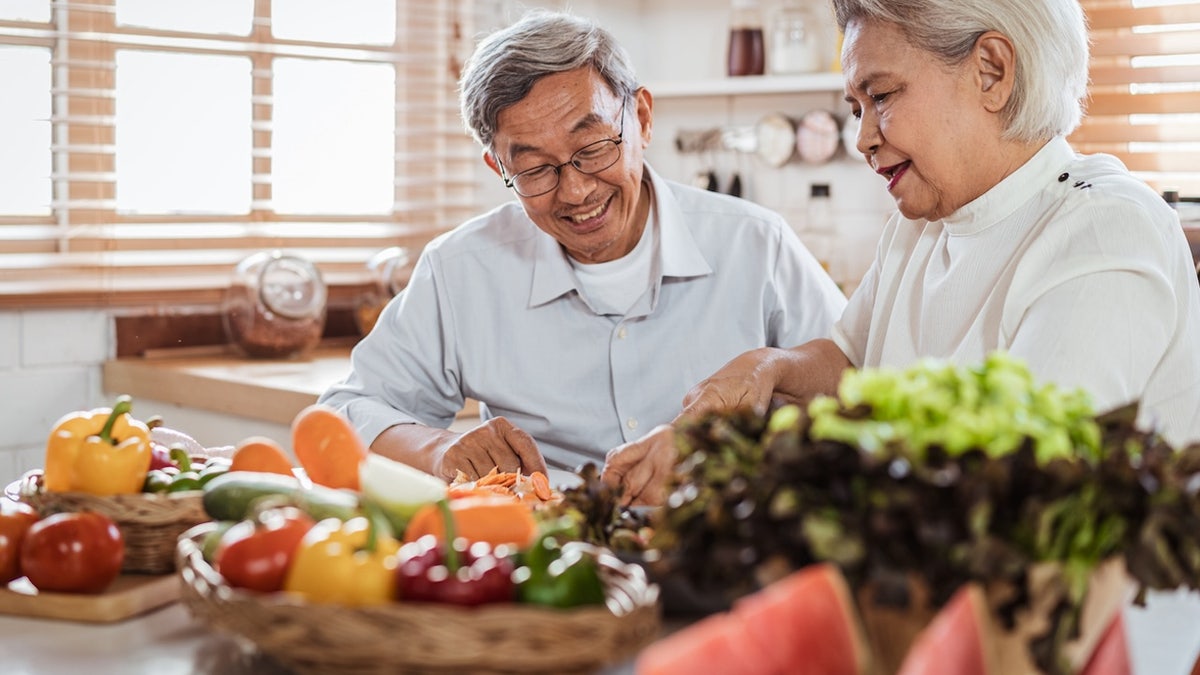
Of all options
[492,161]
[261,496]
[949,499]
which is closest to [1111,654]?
[949,499]

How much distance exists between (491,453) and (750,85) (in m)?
2.12

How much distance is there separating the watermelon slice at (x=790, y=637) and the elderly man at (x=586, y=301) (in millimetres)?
1455

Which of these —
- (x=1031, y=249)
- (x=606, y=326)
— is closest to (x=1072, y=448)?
(x=1031, y=249)

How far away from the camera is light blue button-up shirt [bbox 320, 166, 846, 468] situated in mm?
2520

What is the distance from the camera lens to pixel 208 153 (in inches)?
145

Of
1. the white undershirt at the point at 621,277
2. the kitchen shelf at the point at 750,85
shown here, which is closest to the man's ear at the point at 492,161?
the white undershirt at the point at 621,277

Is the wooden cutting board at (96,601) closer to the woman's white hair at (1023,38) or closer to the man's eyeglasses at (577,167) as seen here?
the man's eyeglasses at (577,167)

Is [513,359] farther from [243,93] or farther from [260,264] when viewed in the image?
[243,93]

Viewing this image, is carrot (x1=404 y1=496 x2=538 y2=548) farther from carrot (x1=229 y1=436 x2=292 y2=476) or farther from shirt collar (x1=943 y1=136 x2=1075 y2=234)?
shirt collar (x1=943 y1=136 x2=1075 y2=234)

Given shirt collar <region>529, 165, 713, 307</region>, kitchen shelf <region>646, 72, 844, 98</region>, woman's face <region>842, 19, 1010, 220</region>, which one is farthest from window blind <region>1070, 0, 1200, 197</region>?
woman's face <region>842, 19, 1010, 220</region>

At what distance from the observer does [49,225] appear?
11.0 ft

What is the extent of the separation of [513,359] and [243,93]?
160 centimetres

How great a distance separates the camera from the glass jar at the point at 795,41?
385cm

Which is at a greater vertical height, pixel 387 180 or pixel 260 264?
pixel 387 180
